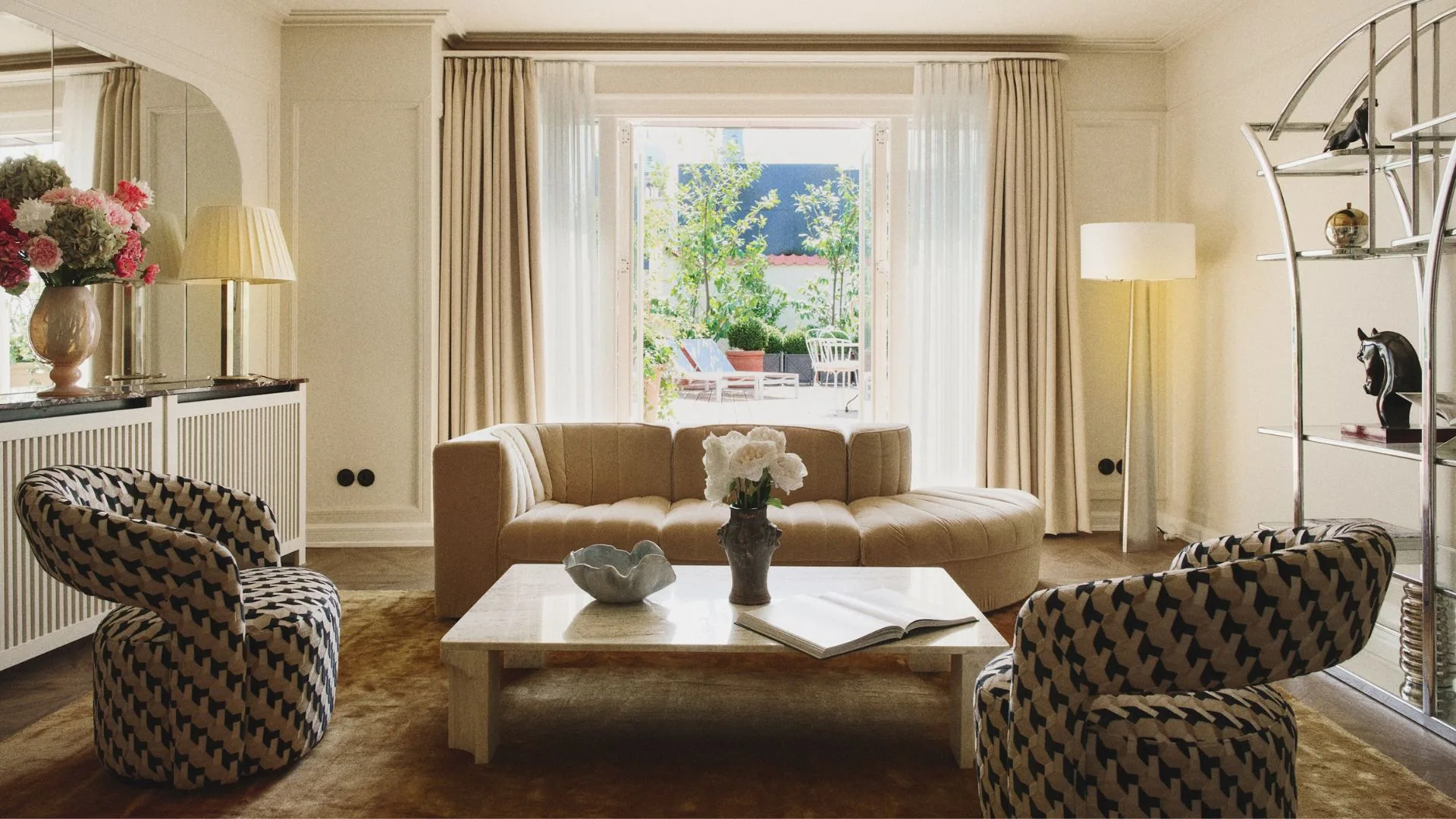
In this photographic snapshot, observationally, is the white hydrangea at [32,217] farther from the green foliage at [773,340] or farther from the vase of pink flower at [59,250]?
the green foliage at [773,340]

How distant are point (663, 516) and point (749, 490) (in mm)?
1277

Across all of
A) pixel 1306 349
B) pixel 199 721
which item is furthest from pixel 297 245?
pixel 1306 349

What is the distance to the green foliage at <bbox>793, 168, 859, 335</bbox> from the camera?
20.1 ft

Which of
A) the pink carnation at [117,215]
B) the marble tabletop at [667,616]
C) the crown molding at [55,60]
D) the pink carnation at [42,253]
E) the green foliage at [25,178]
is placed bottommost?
the marble tabletop at [667,616]

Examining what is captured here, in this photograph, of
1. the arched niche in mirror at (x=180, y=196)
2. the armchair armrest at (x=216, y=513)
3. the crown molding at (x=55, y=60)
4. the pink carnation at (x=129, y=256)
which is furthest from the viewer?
the arched niche in mirror at (x=180, y=196)

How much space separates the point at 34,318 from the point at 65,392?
10.3 inches

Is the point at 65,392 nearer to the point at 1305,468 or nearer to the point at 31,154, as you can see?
the point at 31,154

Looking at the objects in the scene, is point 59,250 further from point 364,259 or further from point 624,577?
point 624,577

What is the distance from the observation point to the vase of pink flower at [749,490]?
2.57 m

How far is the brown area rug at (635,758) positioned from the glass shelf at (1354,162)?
1.81 meters

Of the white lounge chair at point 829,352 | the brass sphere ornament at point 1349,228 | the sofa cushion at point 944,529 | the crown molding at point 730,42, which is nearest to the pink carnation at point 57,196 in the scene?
the crown molding at point 730,42

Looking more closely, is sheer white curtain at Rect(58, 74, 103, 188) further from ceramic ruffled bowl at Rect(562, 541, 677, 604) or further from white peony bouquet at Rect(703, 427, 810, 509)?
white peony bouquet at Rect(703, 427, 810, 509)

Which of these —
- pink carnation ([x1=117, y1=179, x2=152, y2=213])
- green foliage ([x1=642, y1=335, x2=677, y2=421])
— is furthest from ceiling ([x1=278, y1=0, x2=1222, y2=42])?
green foliage ([x1=642, y1=335, x2=677, y2=421])

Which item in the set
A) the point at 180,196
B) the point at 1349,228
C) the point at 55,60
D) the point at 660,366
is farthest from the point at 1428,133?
the point at 180,196
